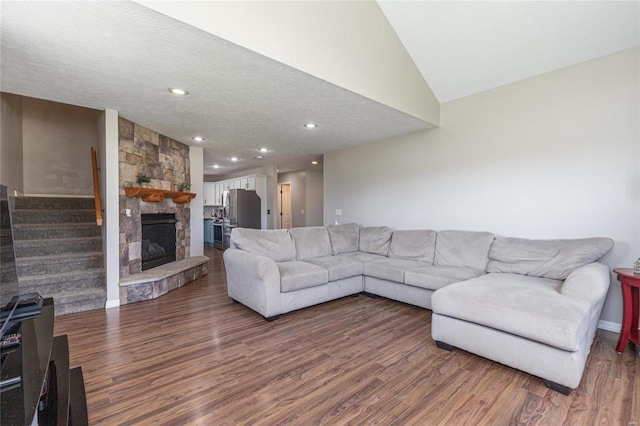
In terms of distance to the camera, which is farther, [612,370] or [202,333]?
[202,333]

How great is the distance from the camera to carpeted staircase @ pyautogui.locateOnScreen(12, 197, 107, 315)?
128 inches

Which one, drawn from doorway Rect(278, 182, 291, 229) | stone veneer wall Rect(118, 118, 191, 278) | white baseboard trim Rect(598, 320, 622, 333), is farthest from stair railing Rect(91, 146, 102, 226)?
doorway Rect(278, 182, 291, 229)

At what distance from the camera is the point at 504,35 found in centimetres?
291

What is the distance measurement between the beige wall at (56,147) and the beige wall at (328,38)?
12.3 feet

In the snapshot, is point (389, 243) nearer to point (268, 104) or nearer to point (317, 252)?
point (317, 252)

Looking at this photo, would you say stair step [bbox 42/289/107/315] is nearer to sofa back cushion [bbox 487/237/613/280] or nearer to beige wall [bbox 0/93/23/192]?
beige wall [bbox 0/93/23/192]

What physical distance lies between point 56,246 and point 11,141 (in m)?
1.65

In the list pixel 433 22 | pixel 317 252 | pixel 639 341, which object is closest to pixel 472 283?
pixel 639 341

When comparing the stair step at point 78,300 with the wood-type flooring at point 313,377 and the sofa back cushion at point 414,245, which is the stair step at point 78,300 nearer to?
the wood-type flooring at point 313,377

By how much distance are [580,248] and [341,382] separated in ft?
8.28

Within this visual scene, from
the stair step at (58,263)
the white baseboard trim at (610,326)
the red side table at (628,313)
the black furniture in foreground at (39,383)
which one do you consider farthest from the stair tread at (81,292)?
the white baseboard trim at (610,326)

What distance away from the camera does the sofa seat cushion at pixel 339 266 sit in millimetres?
3474

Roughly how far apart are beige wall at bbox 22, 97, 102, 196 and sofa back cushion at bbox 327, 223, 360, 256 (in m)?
4.18

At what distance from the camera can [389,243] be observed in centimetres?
427
